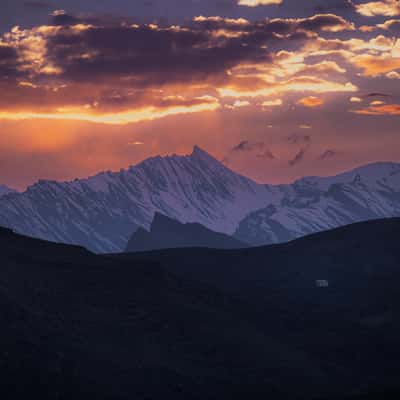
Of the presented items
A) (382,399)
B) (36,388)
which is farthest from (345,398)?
(36,388)

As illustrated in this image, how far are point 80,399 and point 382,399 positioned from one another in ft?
190

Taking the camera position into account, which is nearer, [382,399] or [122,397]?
[382,399]

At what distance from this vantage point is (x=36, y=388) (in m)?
194

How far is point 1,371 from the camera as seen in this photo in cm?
19675

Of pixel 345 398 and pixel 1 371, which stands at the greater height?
pixel 1 371

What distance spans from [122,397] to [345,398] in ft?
147

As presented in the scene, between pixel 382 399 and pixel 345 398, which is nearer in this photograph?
pixel 382 399

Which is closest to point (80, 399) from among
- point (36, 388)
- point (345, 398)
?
point (36, 388)

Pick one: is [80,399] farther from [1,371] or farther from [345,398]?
[345,398]

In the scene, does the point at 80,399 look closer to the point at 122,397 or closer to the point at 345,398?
the point at 122,397

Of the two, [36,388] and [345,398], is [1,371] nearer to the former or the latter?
[36,388]

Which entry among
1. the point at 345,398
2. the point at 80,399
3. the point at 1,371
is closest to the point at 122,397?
the point at 80,399

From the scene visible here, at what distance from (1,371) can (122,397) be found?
24.6 metres

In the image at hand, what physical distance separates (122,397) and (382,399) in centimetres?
5144
